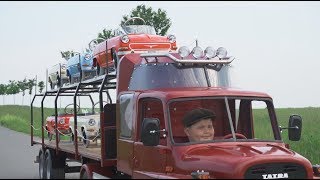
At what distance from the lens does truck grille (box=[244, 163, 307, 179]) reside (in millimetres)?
6777

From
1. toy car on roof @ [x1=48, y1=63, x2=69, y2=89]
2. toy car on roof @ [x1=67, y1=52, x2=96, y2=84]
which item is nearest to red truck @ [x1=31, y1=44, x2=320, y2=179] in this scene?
toy car on roof @ [x1=67, y1=52, x2=96, y2=84]

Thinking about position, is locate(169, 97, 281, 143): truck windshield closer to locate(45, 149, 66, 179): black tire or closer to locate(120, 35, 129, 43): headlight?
locate(120, 35, 129, 43): headlight

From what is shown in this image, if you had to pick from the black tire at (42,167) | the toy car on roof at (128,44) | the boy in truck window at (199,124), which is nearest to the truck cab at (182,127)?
the boy in truck window at (199,124)

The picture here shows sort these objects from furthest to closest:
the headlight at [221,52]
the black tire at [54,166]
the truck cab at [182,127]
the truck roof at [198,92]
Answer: the black tire at [54,166] → the headlight at [221,52] → the truck roof at [198,92] → the truck cab at [182,127]

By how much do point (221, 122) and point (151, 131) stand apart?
1.43 m

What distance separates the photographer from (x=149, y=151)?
A: 26.0ft

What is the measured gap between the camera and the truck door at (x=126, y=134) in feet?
27.8

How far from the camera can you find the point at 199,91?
8.02 metres

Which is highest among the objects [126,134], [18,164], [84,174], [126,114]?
[126,114]

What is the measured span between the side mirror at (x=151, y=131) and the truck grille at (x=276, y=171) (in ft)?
3.92

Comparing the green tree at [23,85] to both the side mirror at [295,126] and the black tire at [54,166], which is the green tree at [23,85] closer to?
the black tire at [54,166]

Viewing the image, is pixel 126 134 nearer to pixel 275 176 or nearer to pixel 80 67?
pixel 275 176

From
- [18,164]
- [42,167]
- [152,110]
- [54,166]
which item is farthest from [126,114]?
[18,164]

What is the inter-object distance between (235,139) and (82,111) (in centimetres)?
632
